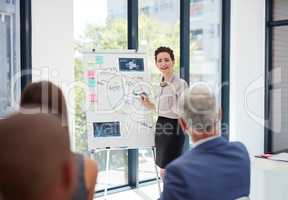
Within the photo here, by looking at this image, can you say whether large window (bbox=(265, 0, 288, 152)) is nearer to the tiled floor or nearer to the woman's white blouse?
the tiled floor

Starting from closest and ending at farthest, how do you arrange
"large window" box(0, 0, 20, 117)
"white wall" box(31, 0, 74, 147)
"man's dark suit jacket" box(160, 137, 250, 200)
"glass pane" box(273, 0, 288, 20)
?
"man's dark suit jacket" box(160, 137, 250, 200)
"large window" box(0, 0, 20, 117)
"white wall" box(31, 0, 74, 147)
"glass pane" box(273, 0, 288, 20)

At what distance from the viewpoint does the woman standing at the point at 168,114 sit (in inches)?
154

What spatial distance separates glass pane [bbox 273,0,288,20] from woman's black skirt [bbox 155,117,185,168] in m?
3.42

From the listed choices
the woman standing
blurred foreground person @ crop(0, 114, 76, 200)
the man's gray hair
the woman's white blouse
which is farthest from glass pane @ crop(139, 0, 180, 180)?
blurred foreground person @ crop(0, 114, 76, 200)

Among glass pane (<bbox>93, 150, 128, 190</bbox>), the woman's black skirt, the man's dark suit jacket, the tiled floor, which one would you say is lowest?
the tiled floor

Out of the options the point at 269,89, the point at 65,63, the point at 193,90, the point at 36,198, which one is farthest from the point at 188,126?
the point at 269,89

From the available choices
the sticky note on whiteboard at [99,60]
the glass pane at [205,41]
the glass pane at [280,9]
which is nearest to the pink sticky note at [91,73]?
the sticky note on whiteboard at [99,60]

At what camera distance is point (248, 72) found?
20.5 ft

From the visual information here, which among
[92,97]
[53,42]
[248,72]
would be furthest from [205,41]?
[53,42]

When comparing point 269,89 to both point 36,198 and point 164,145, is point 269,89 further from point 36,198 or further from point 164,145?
point 36,198

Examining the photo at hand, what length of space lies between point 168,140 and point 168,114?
0.88 feet

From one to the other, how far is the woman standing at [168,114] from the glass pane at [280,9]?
3.06 metres

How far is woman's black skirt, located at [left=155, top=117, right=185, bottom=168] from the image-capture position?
12.9 feet

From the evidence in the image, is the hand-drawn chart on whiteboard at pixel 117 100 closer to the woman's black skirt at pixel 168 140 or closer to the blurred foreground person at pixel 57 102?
the woman's black skirt at pixel 168 140
